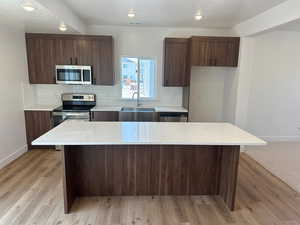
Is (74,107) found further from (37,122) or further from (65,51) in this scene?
(65,51)

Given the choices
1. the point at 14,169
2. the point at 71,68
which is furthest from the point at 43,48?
the point at 14,169

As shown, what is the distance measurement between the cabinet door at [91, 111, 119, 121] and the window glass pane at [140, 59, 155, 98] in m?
0.92

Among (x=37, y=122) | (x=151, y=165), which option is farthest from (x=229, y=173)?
(x=37, y=122)

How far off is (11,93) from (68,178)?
239cm

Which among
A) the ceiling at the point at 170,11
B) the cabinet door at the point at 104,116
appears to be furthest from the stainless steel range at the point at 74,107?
the ceiling at the point at 170,11

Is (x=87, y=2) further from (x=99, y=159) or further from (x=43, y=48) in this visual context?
(x=99, y=159)

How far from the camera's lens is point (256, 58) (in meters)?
4.62

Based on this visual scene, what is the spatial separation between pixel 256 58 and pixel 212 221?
12.4 feet

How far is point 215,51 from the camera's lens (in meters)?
4.14

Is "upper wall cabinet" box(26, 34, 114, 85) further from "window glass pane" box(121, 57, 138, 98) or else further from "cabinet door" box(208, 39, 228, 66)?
"cabinet door" box(208, 39, 228, 66)

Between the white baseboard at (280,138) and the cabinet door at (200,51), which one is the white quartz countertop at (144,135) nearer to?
the cabinet door at (200,51)

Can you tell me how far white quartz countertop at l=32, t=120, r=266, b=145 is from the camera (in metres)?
2.09

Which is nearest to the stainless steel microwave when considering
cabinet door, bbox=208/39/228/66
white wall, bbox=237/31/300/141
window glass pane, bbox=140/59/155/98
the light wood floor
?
window glass pane, bbox=140/59/155/98

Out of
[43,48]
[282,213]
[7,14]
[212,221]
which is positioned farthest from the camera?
[43,48]
